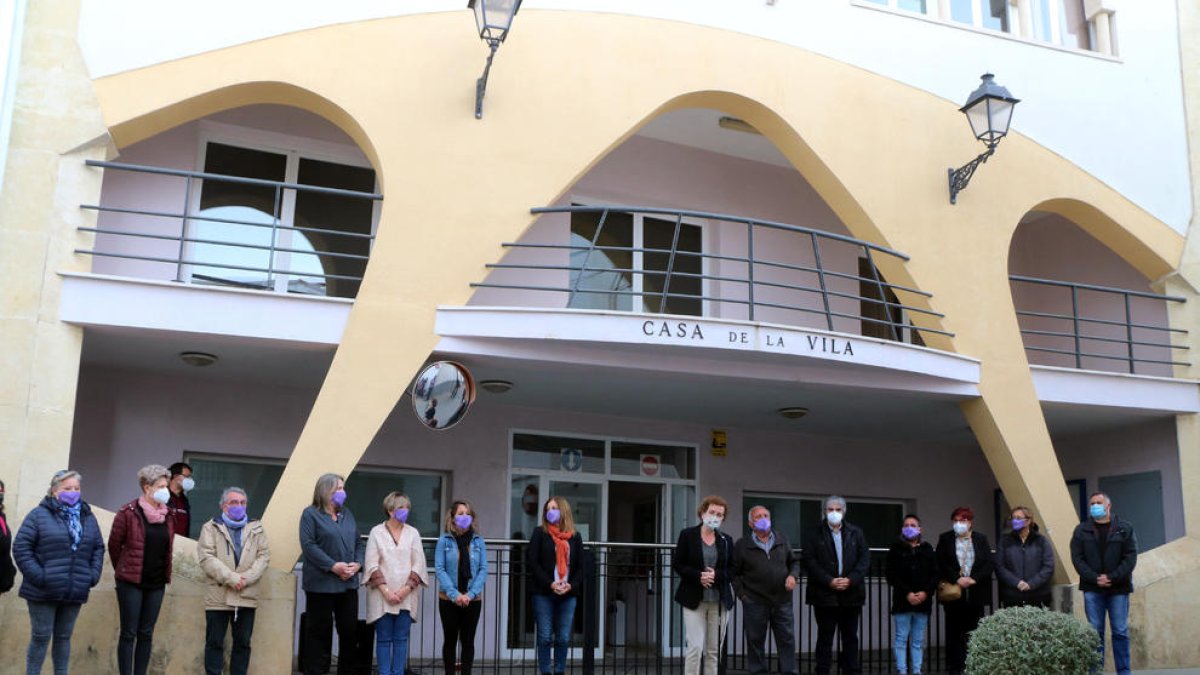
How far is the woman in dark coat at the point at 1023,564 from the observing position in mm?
11883

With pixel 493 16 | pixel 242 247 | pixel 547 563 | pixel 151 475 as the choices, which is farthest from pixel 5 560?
pixel 493 16

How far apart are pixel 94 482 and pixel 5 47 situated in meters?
4.53

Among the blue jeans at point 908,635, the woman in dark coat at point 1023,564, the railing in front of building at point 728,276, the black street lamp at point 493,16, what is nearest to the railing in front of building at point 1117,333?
the railing in front of building at point 728,276

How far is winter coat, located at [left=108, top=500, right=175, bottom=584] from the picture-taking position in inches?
354

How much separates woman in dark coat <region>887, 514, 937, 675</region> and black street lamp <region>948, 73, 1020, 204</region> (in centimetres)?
435

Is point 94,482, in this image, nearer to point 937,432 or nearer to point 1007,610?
point 1007,610

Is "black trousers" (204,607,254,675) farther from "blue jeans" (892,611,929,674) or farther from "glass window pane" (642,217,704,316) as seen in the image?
"glass window pane" (642,217,704,316)

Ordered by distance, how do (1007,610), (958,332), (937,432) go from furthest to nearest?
(937,432) < (958,332) < (1007,610)

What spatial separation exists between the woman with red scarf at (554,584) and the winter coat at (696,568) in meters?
0.94

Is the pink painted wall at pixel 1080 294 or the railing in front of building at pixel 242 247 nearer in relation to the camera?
the railing in front of building at pixel 242 247

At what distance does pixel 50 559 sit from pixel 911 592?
7.87m

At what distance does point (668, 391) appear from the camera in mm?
13180

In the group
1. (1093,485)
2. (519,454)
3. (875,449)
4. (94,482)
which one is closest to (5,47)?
(94,482)

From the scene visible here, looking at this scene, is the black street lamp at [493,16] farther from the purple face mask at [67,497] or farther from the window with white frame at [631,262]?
the purple face mask at [67,497]
